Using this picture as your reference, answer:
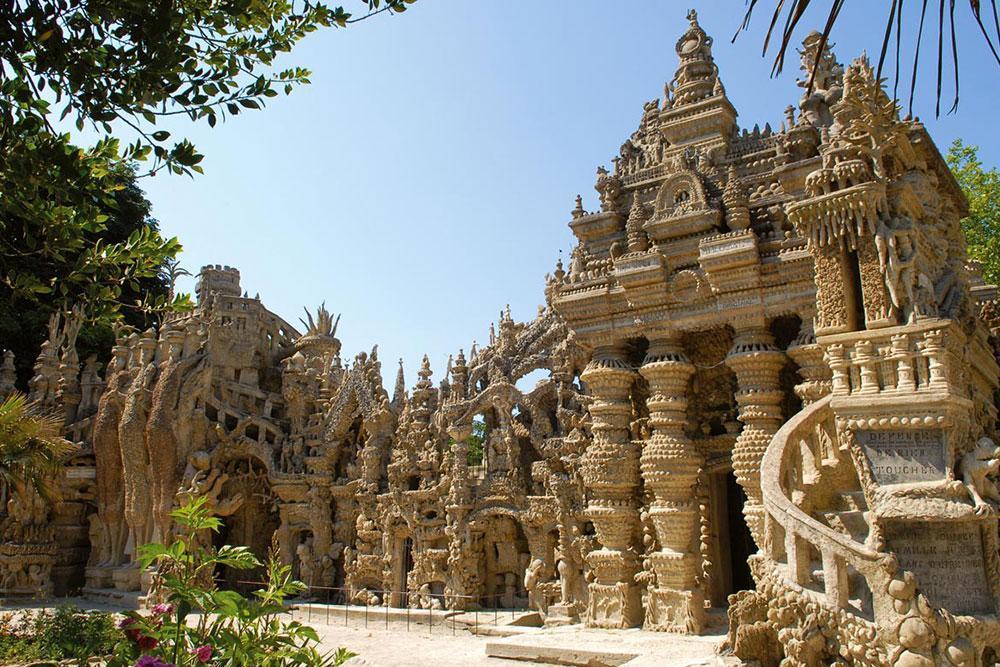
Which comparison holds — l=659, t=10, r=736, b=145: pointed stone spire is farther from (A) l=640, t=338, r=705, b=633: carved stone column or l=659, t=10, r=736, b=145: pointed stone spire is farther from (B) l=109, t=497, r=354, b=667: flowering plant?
(B) l=109, t=497, r=354, b=667: flowering plant

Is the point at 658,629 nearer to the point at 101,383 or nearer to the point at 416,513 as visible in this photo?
the point at 416,513

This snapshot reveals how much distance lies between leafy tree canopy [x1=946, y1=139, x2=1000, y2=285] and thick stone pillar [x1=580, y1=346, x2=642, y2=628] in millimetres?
10477

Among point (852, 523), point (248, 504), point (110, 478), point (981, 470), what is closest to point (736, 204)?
point (852, 523)

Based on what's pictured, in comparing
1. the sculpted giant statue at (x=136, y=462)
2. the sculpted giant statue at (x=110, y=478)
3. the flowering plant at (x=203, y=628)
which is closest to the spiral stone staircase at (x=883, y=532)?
the flowering plant at (x=203, y=628)

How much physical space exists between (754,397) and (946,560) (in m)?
4.21

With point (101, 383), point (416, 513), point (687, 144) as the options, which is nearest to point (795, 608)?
point (687, 144)

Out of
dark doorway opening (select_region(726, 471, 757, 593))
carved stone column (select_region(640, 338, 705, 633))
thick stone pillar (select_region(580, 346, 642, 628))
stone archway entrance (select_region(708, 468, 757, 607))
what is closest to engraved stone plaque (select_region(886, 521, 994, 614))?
carved stone column (select_region(640, 338, 705, 633))

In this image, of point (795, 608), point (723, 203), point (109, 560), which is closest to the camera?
point (795, 608)

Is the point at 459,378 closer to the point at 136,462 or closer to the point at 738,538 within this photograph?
the point at 738,538

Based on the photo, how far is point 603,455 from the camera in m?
12.5

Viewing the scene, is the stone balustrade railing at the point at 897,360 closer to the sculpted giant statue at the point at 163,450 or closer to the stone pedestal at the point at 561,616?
the stone pedestal at the point at 561,616

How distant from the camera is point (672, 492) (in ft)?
A: 38.6

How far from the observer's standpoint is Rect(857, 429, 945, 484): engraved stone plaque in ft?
23.7

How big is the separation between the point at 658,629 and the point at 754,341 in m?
A: 4.33
